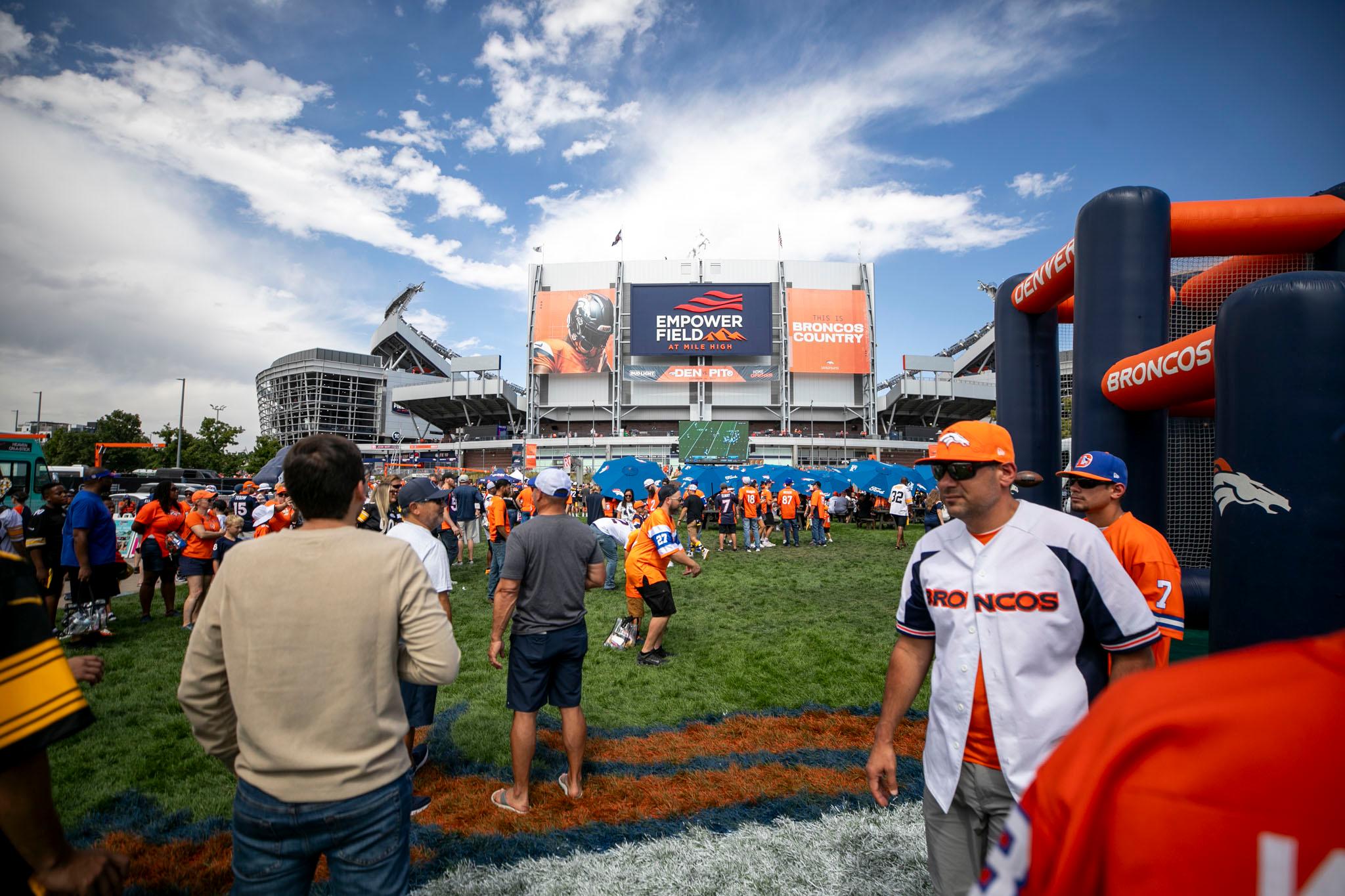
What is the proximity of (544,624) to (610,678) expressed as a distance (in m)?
2.87

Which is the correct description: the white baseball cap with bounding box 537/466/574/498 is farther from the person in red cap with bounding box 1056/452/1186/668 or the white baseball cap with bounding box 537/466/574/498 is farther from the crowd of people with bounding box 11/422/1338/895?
the person in red cap with bounding box 1056/452/1186/668

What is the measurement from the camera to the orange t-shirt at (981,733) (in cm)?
211

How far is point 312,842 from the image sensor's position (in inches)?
73.7

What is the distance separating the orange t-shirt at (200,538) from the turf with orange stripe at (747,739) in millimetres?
5328

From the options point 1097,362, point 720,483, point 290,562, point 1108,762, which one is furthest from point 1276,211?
point 720,483

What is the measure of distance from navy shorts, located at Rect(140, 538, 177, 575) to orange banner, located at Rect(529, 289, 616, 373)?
46793 millimetres

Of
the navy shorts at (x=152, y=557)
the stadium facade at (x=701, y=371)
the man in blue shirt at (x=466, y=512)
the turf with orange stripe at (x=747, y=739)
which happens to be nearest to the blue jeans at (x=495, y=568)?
the man in blue shirt at (x=466, y=512)

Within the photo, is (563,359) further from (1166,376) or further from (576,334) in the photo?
(1166,376)

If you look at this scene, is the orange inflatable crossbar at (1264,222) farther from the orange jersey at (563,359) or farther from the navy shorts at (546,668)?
the orange jersey at (563,359)

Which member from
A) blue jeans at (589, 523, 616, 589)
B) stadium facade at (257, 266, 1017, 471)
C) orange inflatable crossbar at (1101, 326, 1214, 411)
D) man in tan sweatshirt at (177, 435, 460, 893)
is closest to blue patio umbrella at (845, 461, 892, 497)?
blue jeans at (589, 523, 616, 589)

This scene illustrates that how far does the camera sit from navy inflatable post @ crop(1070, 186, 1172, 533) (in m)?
6.14

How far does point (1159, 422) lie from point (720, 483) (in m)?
16.1

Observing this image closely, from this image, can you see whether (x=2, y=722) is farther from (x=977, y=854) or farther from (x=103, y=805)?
(x=103, y=805)

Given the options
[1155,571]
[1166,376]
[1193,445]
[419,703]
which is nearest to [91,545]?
[419,703]
